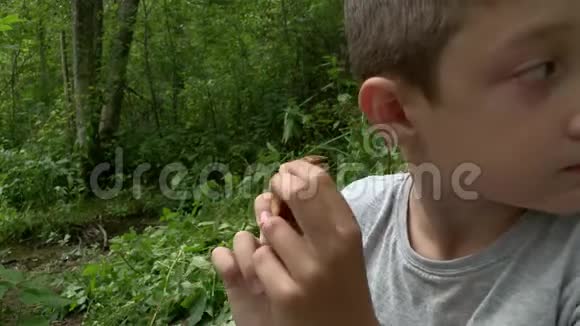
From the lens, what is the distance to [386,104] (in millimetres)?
809

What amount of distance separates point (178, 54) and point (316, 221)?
6.82 metres

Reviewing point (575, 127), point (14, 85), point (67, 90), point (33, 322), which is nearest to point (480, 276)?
point (575, 127)

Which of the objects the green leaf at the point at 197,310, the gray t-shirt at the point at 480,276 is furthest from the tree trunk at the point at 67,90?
the gray t-shirt at the point at 480,276

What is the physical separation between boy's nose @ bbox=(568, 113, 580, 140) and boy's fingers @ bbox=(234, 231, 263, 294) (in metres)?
0.38

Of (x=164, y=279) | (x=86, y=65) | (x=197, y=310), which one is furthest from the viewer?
(x=86, y=65)

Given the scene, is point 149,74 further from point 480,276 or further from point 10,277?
point 480,276

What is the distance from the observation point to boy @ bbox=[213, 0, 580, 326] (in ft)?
2.15

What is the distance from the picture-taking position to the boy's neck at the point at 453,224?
2.62 feet

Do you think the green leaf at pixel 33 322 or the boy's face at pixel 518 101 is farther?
the green leaf at pixel 33 322

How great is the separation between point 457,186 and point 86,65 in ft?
19.8

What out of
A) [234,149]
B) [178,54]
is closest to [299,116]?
[234,149]

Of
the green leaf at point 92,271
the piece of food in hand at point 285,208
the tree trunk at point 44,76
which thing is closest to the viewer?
the piece of food in hand at point 285,208

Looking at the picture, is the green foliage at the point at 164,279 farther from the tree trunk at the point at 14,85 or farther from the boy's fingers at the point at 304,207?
the tree trunk at the point at 14,85

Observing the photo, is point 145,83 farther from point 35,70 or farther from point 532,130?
point 532,130
